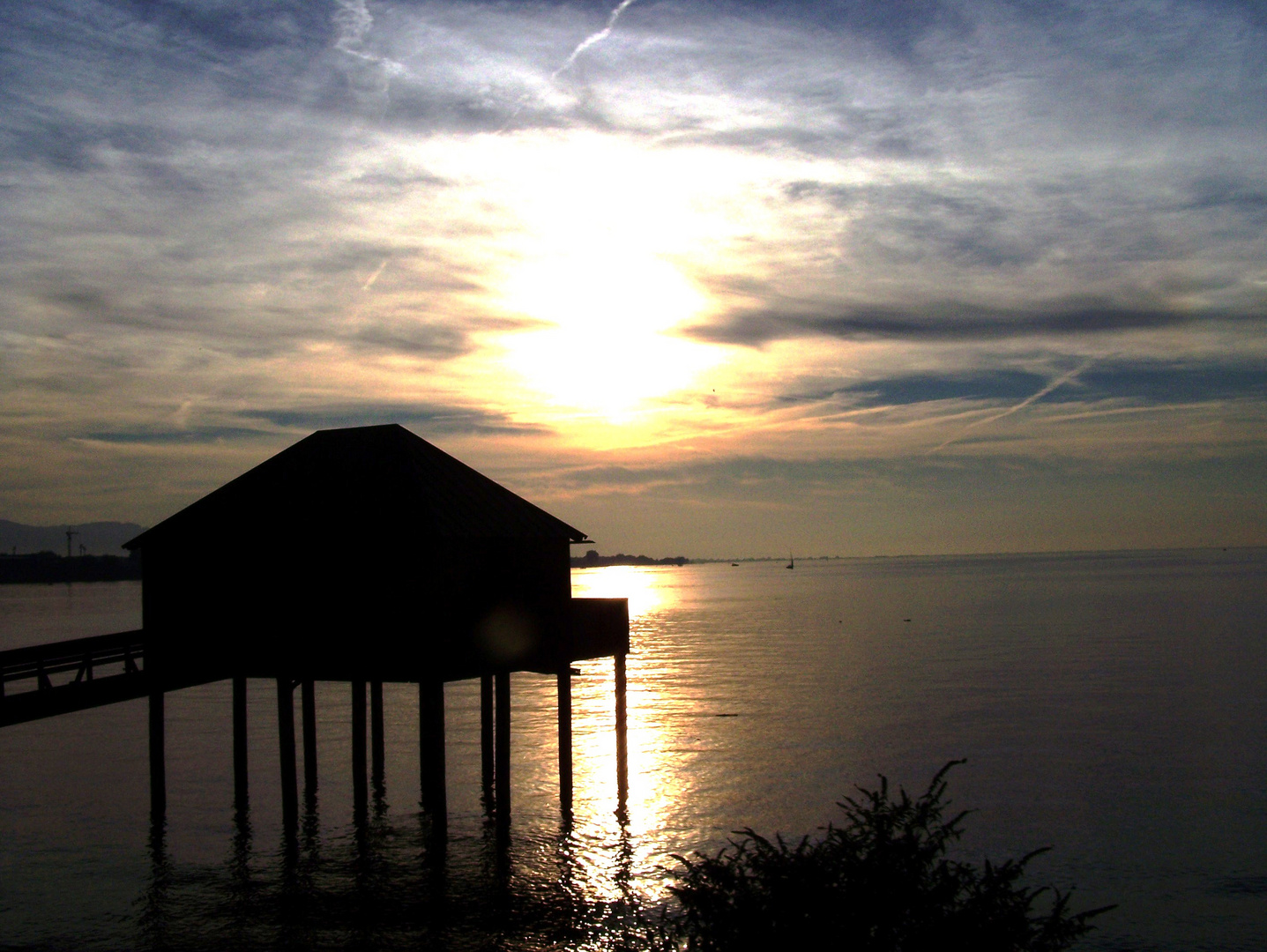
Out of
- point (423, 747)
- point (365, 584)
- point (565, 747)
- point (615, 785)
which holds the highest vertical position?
point (365, 584)

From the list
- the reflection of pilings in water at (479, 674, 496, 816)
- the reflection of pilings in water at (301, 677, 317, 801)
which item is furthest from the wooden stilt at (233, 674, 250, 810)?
the reflection of pilings in water at (479, 674, 496, 816)

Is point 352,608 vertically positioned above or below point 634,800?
above

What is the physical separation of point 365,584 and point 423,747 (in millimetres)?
6526

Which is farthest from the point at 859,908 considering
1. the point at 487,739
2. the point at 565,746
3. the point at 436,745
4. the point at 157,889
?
the point at 487,739

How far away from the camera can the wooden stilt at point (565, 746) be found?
2667 centimetres

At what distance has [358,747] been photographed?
30.0 meters

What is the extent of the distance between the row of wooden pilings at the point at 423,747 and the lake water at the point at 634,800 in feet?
2.43

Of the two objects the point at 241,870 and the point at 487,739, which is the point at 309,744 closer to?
the point at 487,739

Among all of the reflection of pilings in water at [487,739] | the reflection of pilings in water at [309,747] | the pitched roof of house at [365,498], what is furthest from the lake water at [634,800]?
the pitched roof of house at [365,498]

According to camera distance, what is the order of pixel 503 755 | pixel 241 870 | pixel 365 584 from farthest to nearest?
pixel 503 755 → pixel 241 870 → pixel 365 584

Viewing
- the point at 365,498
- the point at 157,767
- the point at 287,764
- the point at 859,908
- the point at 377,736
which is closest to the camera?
the point at 859,908

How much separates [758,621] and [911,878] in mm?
101895

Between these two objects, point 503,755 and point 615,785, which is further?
point 615,785

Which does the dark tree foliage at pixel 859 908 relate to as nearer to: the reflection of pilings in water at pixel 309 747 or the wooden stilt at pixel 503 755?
the wooden stilt at pixel 503 755
